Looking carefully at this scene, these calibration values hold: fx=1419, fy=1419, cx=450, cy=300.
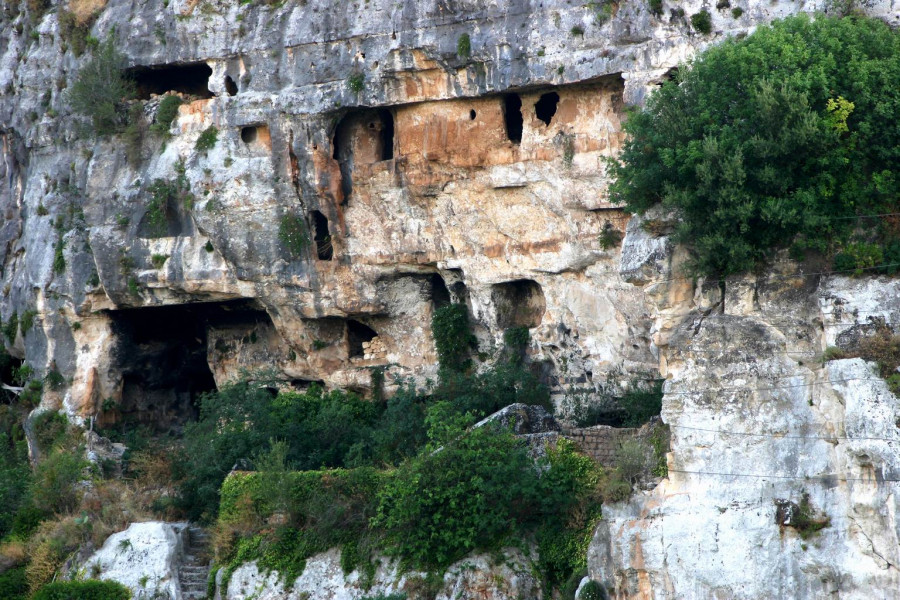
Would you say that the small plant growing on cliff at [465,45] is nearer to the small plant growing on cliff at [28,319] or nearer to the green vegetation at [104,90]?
the green vegetation at [104,90]


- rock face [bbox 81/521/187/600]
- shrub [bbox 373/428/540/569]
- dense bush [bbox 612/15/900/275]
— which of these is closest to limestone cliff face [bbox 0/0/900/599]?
dense bush [bbox 612/15/900/275]

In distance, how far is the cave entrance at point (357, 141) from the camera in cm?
3028

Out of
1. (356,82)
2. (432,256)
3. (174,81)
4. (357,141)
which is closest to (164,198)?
(174,81)

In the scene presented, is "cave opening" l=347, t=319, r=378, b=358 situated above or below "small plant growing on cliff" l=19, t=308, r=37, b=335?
below

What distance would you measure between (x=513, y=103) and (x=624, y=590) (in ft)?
36.4

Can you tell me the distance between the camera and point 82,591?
83.3 ft

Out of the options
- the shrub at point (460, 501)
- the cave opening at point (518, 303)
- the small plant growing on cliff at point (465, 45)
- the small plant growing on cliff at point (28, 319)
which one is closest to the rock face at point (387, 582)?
the shrub at point (460, 501)

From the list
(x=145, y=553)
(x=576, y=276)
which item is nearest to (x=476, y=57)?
(x=576, y=276)

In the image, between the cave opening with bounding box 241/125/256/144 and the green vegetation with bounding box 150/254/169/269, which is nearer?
the cave opening with bounding box 241/125/256/144

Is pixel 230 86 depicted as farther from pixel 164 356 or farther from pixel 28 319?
pixel 28 319

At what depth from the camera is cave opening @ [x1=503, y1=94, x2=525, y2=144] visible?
28969 mm

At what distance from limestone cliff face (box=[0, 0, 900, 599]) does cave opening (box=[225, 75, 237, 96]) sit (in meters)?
0.14

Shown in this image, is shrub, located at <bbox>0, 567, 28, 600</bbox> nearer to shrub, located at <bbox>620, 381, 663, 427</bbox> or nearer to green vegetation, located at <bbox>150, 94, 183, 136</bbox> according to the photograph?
green vegetation, located at <bbox>150, 94, 183, 136</bbox>

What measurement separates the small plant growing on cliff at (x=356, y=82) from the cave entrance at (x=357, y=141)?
3.97ft
